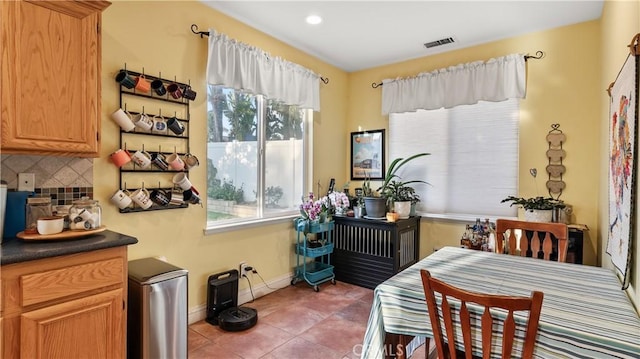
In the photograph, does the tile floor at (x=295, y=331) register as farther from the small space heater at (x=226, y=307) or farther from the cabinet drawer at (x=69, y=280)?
the cabinet drawer at (x=69, y=280)

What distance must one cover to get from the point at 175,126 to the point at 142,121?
0.24 meters

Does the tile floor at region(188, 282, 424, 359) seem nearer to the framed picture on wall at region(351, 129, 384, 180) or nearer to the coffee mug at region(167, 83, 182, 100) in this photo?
the framed picture on wall at region(351, 129, 384, 180)

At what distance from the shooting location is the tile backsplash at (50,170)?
1.76 meters

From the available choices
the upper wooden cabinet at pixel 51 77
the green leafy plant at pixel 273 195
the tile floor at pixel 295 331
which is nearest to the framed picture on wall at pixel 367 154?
the green leafy plant at pixel 273 195

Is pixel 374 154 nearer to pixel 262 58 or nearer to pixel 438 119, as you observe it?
pixel 438 119

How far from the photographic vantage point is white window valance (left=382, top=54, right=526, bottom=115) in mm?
3102

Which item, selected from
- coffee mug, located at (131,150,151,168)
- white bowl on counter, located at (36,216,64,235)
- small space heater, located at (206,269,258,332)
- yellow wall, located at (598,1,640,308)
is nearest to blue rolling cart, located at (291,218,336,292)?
small space heater, located at (206,269,258,332)

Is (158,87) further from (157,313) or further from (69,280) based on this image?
(157,313)

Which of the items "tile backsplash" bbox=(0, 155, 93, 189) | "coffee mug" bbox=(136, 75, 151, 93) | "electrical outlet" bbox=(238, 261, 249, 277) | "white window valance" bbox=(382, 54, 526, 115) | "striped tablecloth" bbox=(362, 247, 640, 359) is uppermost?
"white window valance" bbox=(382, 54, 526, 115)

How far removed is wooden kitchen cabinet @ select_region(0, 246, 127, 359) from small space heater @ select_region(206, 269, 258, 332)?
88cm

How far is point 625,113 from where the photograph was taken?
1.54 meters

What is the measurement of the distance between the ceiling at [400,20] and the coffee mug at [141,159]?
134 cm

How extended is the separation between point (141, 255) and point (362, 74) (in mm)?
3262

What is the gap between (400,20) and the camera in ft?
9.46
